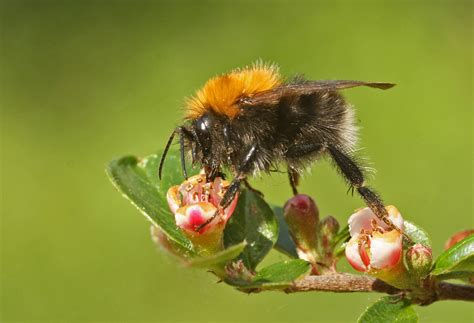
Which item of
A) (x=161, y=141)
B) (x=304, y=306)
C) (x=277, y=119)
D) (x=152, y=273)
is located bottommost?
(x=304, y=306)

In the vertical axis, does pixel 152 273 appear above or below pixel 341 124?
below

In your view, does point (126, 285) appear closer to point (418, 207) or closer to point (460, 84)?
point (418, 207)

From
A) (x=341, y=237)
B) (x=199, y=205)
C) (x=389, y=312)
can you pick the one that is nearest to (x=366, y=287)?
(x=389, y=312)

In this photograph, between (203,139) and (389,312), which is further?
(203,139)

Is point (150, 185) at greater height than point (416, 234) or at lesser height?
greater

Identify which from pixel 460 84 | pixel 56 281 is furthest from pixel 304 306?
pixel 460 84

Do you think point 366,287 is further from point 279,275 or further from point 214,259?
point 214,259

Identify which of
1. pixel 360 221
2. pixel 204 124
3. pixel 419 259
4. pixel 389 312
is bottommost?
pixel 389 312
